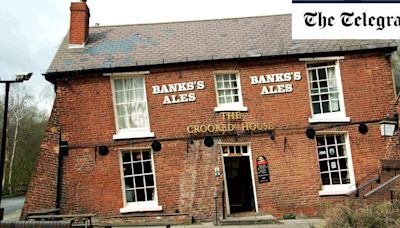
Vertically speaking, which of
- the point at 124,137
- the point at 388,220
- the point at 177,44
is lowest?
the point at 388,220

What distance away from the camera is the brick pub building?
1254 cm

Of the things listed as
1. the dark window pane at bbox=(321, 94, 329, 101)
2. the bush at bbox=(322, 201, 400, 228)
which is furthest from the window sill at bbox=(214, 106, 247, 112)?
the bush at bbox=(322, 201, 400, 228)

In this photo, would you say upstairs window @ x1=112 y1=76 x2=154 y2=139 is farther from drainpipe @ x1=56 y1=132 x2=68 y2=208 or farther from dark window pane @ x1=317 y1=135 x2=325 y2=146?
dark window pane @ x1=317 y1=135 x2=325 y2=146

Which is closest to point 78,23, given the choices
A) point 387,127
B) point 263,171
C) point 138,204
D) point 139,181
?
point 139,181

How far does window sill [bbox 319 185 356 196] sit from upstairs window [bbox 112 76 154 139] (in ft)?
21.2

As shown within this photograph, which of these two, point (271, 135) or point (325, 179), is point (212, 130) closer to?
point (271, 135)

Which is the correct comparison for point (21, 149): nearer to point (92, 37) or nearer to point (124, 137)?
point (92, 37)

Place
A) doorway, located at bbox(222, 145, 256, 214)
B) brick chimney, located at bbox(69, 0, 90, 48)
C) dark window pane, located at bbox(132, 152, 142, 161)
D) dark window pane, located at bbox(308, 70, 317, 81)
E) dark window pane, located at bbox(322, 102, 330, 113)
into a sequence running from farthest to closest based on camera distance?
brick chimney, located at bbox(69, 0, 90, 48), doorway, located at bbox(222, 145, 256, 214), dark window pane, located at bbox(308, 70, 317, 81), dark window pane, located at bbox(322, 102, 330, 113), dark window pane, located at bbox(132, 152, 142, 161)

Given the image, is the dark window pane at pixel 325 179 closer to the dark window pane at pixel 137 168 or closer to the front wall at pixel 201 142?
the front wall at pixel 201 142

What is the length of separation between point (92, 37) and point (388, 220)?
12774 millimetres

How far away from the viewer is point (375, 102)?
43.1 feet

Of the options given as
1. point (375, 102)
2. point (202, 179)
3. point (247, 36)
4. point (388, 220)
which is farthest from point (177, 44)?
point (388, 220)

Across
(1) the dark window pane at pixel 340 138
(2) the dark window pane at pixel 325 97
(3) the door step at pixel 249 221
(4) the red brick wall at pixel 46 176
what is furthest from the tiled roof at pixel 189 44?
(3) the door step at pixel 249 221

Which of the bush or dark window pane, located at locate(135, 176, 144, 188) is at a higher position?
dark window pane, located at locate(135, 176, 144, 188)
